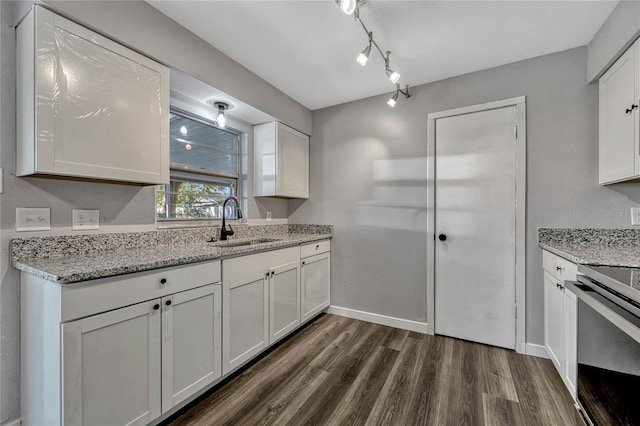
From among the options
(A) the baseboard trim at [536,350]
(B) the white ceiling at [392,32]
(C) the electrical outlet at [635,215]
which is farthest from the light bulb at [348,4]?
(A) the baseboard trim at [536,350]

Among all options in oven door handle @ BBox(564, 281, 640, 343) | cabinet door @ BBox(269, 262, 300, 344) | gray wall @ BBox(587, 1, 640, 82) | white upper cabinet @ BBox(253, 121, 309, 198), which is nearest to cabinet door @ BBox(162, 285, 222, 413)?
cabinet door @ BBox(269, 262, 300, 344)

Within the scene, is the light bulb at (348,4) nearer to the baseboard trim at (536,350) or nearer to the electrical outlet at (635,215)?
the electrical outlet at (635,215)

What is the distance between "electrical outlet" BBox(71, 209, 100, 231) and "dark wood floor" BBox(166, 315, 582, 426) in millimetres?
1257

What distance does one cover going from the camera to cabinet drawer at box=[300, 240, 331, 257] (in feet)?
8.74

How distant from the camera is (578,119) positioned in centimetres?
207

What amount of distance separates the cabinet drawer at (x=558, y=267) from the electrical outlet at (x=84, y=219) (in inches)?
111

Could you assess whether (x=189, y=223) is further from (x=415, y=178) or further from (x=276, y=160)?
(x=415, y=178)

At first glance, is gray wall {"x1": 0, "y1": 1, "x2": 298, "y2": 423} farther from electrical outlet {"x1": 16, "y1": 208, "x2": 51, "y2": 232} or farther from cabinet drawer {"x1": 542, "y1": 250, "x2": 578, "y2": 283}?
cabinet drawer {"x1": 542, "y1": 250, "x2": 578, "y2": 283}

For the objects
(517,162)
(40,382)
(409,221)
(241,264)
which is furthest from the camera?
(409,221)

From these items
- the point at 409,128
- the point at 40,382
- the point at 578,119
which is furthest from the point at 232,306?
the point at 578,119

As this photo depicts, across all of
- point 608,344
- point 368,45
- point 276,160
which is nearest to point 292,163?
point 276,160

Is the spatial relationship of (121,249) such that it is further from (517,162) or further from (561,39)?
(561,39)

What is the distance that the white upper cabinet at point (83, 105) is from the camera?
1.26 metres

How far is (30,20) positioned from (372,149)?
256cm
